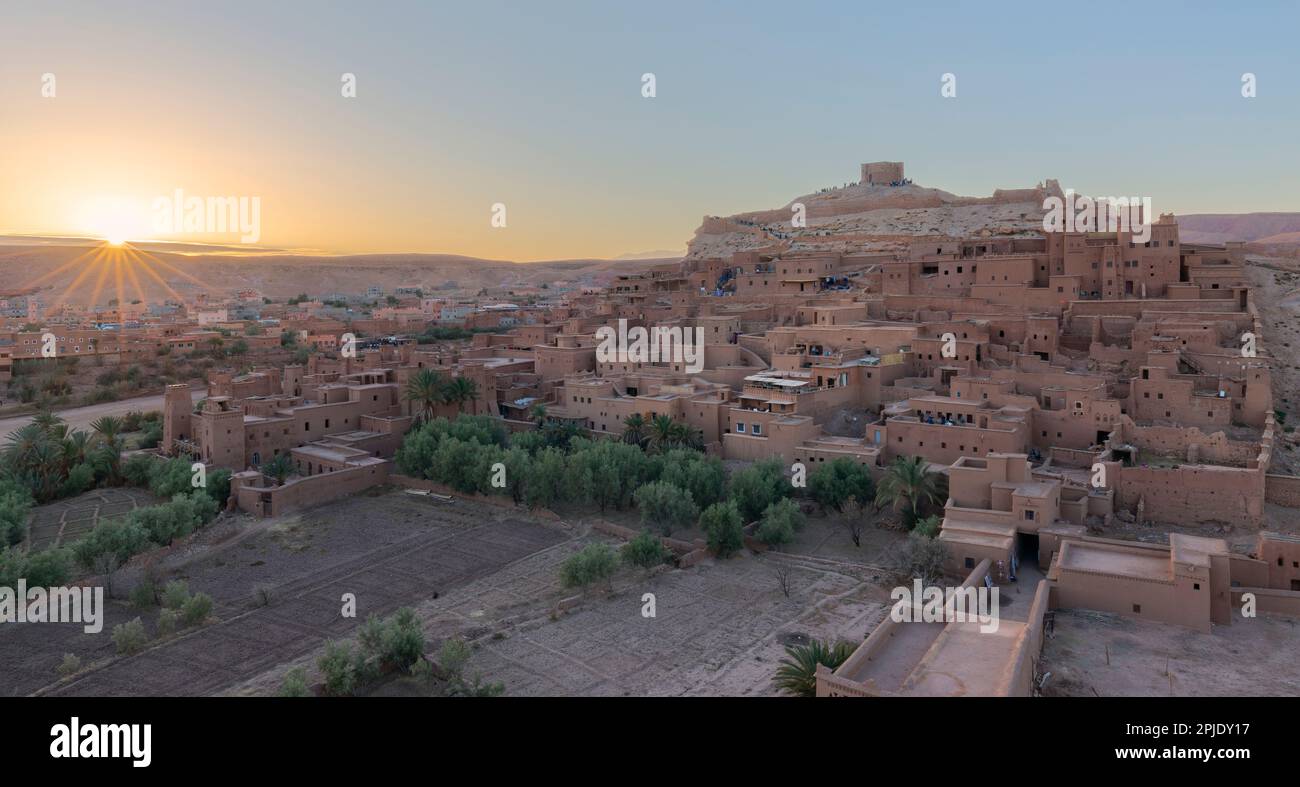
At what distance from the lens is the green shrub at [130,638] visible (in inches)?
591

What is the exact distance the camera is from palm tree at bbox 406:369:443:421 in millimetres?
28391

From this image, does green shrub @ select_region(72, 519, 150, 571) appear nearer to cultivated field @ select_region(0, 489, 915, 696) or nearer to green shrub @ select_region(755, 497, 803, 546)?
cultivated field @ select_region(0, 489, 915, 696)

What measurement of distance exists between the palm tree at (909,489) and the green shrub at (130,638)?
1516cm

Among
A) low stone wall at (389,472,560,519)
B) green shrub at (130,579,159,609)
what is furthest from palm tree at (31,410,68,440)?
green shrub at (130,579,159,609)

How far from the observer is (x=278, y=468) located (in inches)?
987

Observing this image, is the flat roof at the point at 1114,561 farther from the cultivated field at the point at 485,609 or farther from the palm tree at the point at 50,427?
the palm tree at the point at 50,427

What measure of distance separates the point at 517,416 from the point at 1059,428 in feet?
56.8

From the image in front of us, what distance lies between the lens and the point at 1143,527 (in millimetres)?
18469

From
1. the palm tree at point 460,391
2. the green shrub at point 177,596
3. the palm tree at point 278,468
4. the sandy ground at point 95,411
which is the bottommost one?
the green shrub at point 177,596

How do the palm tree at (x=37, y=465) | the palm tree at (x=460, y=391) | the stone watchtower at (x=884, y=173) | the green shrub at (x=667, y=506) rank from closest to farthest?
1. the green shrub at (x=667, y=506)
2. the palm tree at (x=37, y=465)
3. the palm tree at (x=460, y=391)
4. the stone watchtower at (x=884, y=173)

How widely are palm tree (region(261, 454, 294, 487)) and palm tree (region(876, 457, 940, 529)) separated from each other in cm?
→ 1626

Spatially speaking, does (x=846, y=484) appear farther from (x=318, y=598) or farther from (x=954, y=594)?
(x=318, y=598)

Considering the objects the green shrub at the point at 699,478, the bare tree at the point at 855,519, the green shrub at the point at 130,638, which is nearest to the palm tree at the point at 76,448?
the green shrub at the point at 130,638
